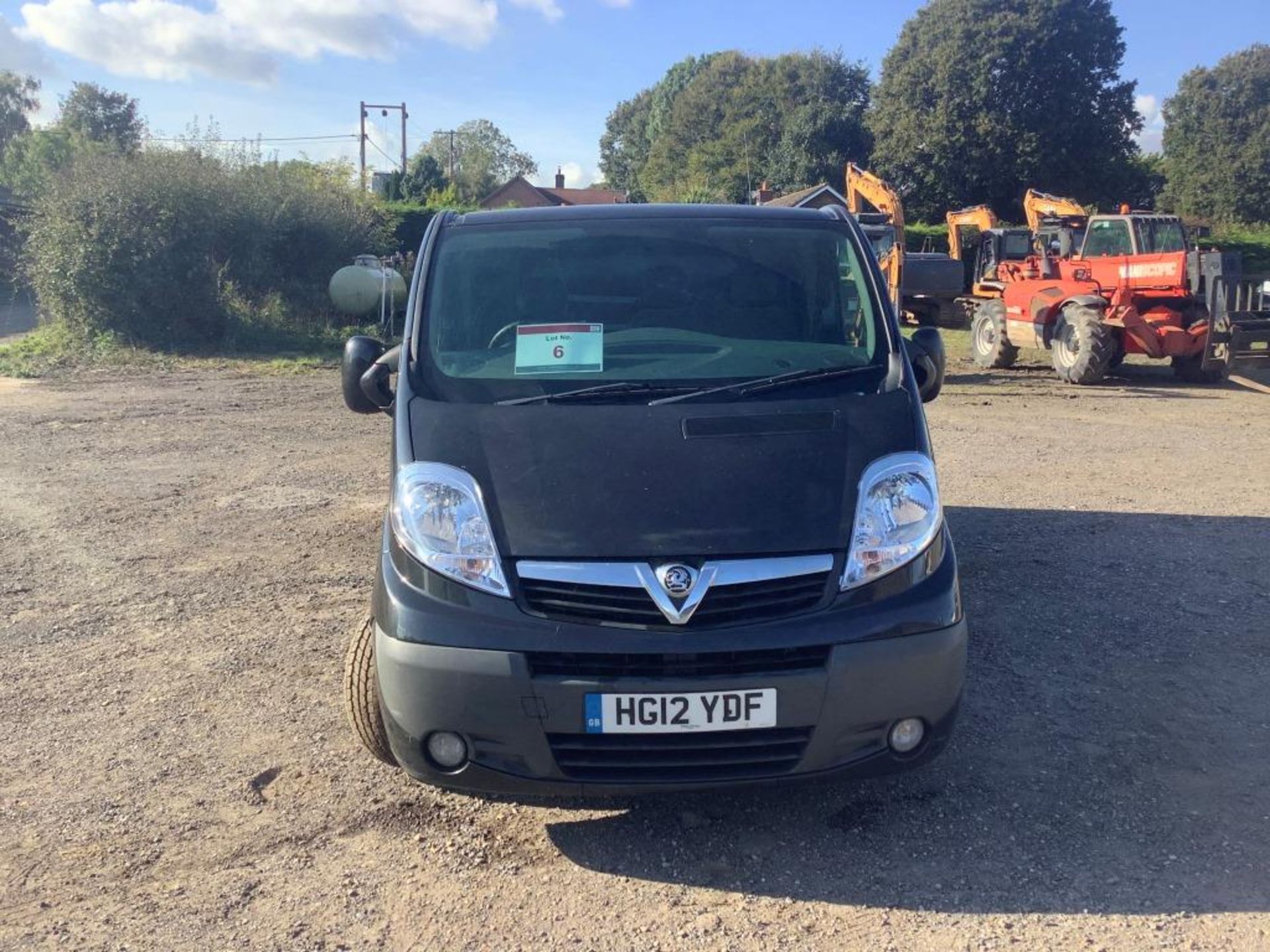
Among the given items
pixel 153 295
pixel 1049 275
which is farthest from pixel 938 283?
pixel 153 295

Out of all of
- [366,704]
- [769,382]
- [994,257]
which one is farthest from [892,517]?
[994,257]

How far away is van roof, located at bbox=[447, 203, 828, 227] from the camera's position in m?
4.46

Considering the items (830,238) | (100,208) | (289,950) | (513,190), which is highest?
(513,190)

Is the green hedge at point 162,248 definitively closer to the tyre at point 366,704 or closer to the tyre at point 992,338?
the tyre at point 992,338

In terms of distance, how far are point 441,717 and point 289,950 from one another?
0.69 metres

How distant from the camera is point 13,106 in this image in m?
79.1

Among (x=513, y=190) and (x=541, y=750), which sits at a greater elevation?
(x=513, y=190)

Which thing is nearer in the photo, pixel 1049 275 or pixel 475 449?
pixel 475 449

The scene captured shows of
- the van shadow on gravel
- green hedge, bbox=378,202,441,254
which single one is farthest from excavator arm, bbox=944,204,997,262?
the van shadow on gravel

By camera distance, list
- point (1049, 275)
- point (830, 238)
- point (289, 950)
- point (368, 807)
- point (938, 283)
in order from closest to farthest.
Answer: point (289, 950) → point (368, 807) → point (830, 238) → point (1049, 275) → point (938, 283)

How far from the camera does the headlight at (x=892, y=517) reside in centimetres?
316

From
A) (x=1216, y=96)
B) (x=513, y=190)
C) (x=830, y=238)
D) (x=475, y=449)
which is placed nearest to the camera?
(x=475, y=449)

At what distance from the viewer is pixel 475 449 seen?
11.1 ft

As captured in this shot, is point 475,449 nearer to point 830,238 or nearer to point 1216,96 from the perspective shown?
point 830,238
